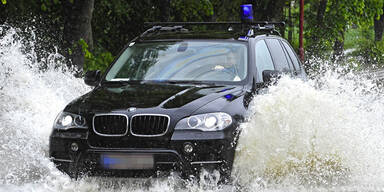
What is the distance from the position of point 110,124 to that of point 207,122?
2.83ft

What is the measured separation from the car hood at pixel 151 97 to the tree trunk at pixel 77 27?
7.98 metres

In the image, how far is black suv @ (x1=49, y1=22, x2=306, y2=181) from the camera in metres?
6.18

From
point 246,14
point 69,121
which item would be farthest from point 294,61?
point 69,121

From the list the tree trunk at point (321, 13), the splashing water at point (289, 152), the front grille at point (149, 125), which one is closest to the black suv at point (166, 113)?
the front grille at point (149, 125)

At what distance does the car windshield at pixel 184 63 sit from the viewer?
7477mm

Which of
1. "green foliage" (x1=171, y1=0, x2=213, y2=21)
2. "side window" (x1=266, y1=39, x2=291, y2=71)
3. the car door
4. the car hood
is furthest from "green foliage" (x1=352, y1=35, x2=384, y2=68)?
the car hood

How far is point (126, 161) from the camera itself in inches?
246

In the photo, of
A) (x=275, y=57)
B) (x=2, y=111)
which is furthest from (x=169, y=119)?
(x=2, y=111)

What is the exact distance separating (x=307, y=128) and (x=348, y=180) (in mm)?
664

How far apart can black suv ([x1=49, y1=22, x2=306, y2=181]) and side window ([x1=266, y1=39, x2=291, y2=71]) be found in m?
0.69

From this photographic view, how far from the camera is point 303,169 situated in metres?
6.78

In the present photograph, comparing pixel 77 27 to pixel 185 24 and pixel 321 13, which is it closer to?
pixel 185 24

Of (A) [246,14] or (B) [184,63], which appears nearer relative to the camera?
(B) [184,63]

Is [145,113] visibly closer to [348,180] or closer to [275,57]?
[348,180]
